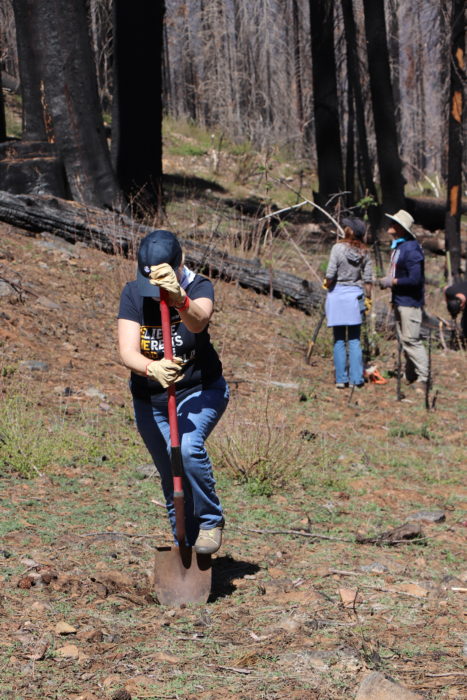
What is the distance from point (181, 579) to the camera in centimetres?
409

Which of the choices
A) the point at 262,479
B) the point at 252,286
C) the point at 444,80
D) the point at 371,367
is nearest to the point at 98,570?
the point at 262,479

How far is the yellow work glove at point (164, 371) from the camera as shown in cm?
370

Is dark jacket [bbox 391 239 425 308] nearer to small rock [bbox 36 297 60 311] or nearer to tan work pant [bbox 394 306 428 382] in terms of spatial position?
tan work pant [bbox 394 306 428 382]

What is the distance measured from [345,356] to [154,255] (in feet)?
19.2

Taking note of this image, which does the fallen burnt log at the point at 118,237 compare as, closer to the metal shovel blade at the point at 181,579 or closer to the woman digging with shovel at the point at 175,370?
the woman digging with shovel at the point at 175,370

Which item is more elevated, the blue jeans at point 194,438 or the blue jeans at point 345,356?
the blue jeans at point 194,438

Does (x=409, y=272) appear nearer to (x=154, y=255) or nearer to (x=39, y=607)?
(x=154, y=255)

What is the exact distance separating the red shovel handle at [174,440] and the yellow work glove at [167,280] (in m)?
0.08

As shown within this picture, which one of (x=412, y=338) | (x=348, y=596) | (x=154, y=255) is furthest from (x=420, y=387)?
(x=154, y=255)

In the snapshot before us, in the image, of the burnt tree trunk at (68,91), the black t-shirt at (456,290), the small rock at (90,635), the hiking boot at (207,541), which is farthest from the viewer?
the burnt tree trunk at (68,91)

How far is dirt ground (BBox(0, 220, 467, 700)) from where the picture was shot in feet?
→ 11.1

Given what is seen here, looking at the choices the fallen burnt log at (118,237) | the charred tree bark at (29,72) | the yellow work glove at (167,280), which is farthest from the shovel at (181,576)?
the charred tree bark at (29,72)

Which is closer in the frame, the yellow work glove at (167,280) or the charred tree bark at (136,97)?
the yellow work glove at (167,280)

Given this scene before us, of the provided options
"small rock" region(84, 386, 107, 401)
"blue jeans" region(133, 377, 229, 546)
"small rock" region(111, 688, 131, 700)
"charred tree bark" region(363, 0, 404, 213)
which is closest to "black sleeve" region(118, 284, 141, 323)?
"blue jeans" region(133, 377, 229, 546)
